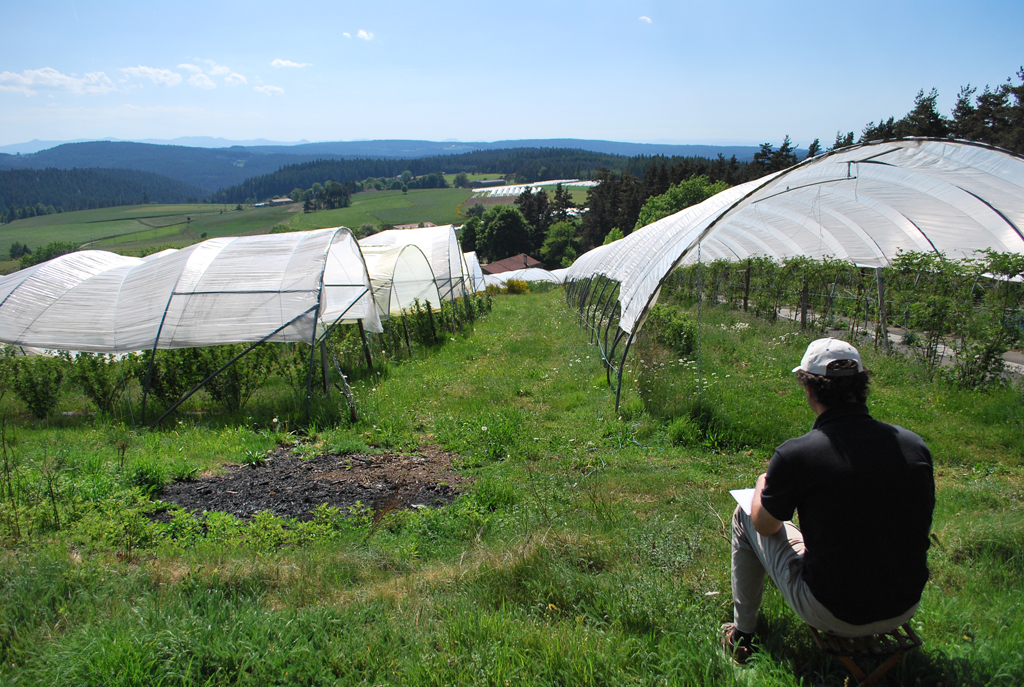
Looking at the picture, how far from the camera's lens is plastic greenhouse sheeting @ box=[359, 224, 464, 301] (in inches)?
652

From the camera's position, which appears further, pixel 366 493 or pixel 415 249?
pixel 415 249

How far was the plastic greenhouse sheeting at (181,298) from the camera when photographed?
25.9 ft

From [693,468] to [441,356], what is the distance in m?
6.90

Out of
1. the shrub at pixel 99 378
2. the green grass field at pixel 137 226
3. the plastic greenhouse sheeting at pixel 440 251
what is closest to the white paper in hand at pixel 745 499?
the shrub at pixel 99 378

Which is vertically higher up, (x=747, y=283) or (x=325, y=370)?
(x=747, y=283)

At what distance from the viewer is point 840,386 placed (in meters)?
2.19

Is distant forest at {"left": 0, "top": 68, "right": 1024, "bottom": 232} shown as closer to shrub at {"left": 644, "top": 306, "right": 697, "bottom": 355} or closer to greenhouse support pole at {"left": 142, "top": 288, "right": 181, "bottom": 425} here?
shrub at {"left": 644, "top": 306, "right": 697, "bottom": 355}

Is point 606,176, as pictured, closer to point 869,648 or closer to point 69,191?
point 869,648

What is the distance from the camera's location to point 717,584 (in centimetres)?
306

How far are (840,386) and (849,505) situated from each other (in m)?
0.47

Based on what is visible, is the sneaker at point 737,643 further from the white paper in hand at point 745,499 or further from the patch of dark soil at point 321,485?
the patch of dark soil at point 321,485

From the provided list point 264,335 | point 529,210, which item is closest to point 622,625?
point 264,335

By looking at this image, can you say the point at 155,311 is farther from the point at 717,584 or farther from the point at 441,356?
the point at 717,584

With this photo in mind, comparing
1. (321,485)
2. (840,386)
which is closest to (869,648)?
(840,386)
